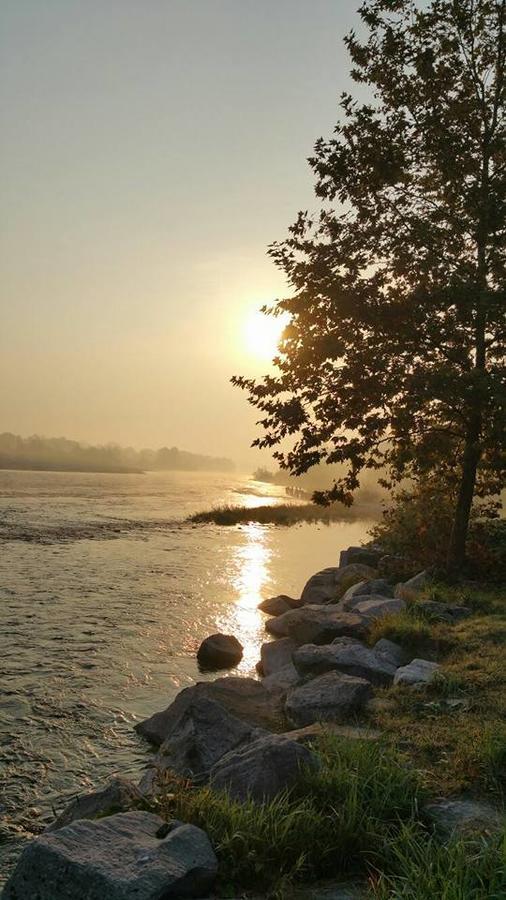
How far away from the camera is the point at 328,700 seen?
9.58 meters

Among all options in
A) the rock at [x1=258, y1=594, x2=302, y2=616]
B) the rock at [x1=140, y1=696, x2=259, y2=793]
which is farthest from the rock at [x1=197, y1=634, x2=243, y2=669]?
the rock at [x1=140, y1=696, x2=259, y2=793]

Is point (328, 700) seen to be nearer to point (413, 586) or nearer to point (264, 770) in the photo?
point (264, 770)

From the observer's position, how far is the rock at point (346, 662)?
11.0 metres

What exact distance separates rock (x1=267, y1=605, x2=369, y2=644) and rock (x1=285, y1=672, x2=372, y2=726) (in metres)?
4.17

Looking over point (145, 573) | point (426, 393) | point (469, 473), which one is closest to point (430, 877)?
point (426, 393)

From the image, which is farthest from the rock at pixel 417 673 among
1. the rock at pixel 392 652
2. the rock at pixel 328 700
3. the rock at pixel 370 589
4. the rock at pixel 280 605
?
the rock at pixel 280 605

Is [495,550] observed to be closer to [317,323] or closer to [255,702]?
[317,323]

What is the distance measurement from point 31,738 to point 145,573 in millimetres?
15338

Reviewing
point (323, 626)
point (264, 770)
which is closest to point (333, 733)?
point (264, 770)

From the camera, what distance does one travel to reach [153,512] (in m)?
54.4

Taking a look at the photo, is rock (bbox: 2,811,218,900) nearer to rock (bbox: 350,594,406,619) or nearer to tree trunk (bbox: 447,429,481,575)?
rock (bbox: 350,594,406,619)

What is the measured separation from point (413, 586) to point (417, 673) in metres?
7.60

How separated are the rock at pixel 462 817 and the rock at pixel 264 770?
1.21 metres

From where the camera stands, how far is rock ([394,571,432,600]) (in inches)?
649
